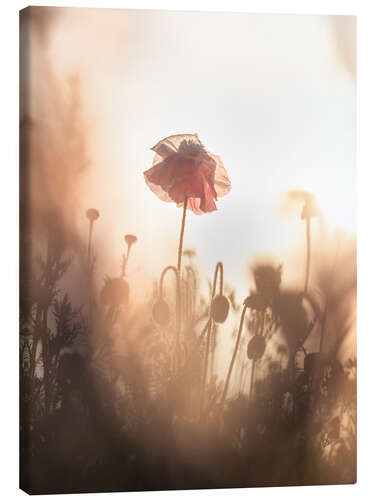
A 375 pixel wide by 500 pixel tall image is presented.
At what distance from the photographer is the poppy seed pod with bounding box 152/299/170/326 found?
3936 mm

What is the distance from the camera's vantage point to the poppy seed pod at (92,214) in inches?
153

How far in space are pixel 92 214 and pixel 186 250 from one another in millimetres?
442

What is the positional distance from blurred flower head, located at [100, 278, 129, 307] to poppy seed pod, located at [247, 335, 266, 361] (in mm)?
603

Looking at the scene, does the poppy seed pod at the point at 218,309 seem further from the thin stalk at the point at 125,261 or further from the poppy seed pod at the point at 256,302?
the thin stalk at the point at 125,261

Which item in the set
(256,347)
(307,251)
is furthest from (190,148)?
(256,347)

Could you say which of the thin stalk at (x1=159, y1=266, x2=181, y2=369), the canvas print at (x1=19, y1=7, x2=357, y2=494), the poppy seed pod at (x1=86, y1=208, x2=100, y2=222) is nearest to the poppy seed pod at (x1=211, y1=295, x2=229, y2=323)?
the canvas print at (x1=19, y1=7, x2=357, y2=494)

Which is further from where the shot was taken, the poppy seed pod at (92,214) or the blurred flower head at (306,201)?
the blurred flower head at (306,201)

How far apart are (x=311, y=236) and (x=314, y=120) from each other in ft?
1.74

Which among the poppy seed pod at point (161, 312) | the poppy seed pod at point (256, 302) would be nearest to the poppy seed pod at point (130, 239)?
the poppy seed pod at point (161, 312)

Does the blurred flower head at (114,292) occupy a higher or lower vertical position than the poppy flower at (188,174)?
lower

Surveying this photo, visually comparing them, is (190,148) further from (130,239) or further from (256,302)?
(256,302)

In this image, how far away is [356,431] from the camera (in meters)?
4.15

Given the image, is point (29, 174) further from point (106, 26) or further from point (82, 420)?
point (82, 420)

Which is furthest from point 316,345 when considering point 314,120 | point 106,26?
point 106,26
